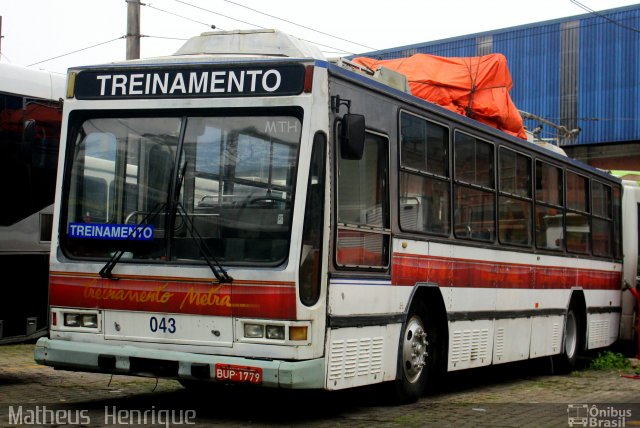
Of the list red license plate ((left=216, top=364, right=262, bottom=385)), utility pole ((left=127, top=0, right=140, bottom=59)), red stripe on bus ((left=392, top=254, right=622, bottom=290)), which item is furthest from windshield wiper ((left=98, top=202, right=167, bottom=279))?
utility pole ((left=127, top=0, right=140, bottom=59))

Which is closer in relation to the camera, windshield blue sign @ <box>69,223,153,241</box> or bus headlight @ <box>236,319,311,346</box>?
bus headlight @ <box>236,319,311,346</box>

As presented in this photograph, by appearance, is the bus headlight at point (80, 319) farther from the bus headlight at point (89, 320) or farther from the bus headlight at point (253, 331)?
the bus headlight at point (253, 331)

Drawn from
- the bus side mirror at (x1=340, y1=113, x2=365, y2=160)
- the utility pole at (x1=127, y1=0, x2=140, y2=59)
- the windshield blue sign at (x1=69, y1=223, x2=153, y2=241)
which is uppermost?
the utility pole at (x1=127, y1=0, x2=140, y2=59)

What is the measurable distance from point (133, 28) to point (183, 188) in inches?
398

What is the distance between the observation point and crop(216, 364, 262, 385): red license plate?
25.2ft

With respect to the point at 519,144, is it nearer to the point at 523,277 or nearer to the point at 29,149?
the point at 523,277

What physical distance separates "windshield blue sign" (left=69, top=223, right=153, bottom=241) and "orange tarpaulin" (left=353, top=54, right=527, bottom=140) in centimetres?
470

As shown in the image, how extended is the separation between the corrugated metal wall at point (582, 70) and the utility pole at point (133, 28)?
27208mm

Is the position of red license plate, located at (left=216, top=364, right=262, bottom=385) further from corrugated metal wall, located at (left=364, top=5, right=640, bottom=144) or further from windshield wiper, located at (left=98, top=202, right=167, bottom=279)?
corrugated metal wall, located at (left=364, top=5, right=640, bottom=144)

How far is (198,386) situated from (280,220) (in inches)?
127

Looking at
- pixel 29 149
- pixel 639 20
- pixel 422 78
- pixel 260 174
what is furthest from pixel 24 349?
pixel 639 20

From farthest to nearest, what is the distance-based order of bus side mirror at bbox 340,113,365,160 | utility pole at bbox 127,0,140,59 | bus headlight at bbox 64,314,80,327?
utility pole at bbox 127,0,140,59 → bus headlight at bbox 64,314,80,327 → bus side mirror at bbox 340,113,365,160

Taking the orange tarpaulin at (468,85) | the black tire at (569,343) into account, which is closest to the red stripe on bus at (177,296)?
the orange tarpaulin at (468,85)

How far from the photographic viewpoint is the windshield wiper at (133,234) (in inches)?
327
